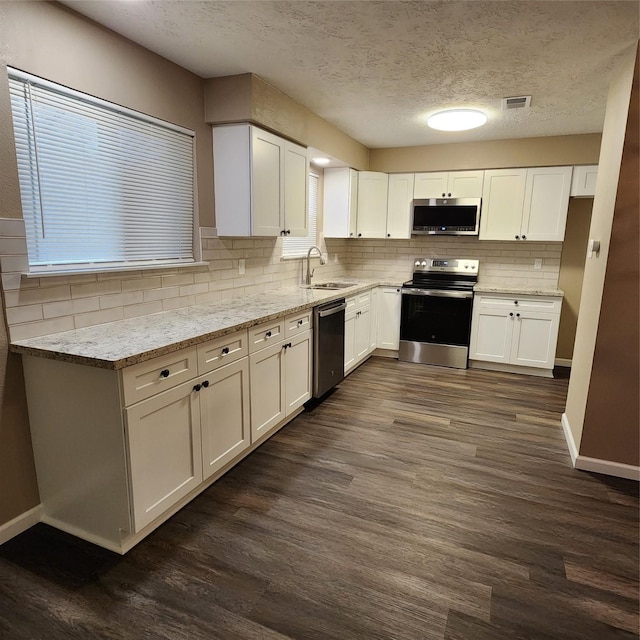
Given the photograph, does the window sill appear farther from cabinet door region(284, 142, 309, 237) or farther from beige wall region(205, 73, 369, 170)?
beige wall region(205, 73, 369, 170)

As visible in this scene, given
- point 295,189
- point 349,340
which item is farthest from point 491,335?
point 295,189

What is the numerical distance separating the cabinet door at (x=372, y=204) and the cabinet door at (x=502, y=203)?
115 centimetres

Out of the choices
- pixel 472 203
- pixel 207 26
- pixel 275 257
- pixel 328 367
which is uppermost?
pixel 207 26

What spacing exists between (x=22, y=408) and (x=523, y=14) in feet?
10.1

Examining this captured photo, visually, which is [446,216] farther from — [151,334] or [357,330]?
[151,334]

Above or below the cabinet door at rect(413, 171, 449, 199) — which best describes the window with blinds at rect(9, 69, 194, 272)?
below

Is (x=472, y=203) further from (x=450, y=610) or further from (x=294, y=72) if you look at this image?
(x=450, y=610)

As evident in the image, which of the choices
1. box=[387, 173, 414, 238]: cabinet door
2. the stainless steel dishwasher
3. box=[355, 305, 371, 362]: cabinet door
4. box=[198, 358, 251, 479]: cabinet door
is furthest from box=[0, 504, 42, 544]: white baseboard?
box=[387, 173, 414, 238]: cabinet door

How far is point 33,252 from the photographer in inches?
80.7

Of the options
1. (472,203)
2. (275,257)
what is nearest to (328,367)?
(275,257)

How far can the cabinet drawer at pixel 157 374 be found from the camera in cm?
179

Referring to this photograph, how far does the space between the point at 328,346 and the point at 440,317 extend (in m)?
1.73

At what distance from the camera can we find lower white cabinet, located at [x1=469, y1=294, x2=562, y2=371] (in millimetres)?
4477

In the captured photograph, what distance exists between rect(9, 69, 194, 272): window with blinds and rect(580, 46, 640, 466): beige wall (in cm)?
271
